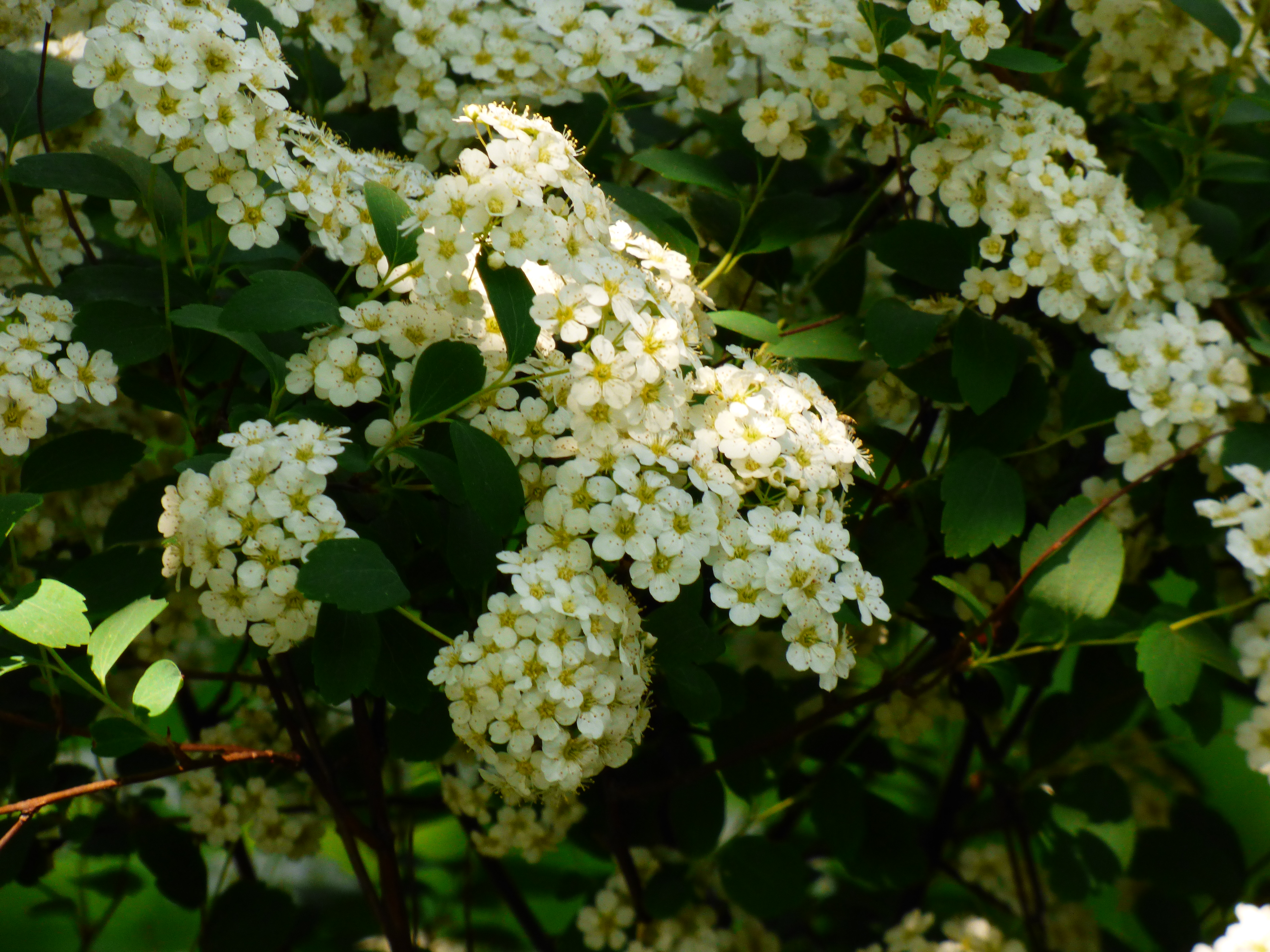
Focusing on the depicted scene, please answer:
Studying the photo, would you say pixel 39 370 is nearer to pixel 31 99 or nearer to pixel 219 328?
pixel 219 328

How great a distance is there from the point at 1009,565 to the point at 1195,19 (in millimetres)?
754

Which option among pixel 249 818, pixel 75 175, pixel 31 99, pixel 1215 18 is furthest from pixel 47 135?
pixel 1215 18

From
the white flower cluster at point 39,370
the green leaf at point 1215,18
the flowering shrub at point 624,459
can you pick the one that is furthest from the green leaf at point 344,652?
→ the green leaf at point 1215,18

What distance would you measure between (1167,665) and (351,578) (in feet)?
2.93

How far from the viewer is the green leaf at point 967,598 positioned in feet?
3.80

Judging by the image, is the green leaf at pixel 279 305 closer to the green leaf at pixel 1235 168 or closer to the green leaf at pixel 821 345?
the green leaf at pixel 821 345

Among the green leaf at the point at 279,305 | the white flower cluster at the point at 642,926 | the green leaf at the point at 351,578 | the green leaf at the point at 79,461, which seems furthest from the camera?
the white flower cluster at the point at 642,926

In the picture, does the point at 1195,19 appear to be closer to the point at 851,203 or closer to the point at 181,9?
the point at 851,203

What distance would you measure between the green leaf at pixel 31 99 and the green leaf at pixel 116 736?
0.68m

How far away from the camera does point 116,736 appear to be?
3.52 feet

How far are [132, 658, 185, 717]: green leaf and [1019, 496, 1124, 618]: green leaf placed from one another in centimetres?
92

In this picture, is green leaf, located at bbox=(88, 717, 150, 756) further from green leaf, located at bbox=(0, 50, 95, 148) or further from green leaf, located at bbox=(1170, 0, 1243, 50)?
green leaf, located at bbox=(1170, 0, 1243, 50)

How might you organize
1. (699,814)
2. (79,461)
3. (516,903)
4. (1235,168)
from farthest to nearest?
(516,903) < (699,814) < (1235,168) < (79,461)

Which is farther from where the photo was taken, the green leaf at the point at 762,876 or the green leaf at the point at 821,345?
the green leaf at the point at 762,876
